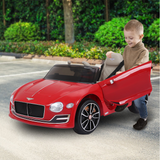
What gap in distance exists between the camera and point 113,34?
50.7ft

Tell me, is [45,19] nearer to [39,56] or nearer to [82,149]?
[39,56]

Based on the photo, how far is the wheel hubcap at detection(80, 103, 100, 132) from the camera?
4484 millimetres

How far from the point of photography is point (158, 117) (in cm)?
564

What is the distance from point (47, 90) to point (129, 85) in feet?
4.57

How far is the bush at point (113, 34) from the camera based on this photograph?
15234 millimetres

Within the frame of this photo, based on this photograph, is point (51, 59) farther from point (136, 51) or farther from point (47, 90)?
point (136, 51)

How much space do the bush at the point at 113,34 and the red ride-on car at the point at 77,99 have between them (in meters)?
10.7

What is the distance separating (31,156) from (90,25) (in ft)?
54.7

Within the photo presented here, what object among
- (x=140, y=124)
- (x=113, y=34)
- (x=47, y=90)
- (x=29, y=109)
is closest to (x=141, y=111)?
(x=140, y=124)

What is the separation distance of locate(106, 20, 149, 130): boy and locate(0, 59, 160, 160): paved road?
0.36m

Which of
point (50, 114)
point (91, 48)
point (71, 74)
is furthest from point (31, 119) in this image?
point (91, 48)

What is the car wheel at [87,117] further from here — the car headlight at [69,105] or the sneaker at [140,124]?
the sneaker at [140,124]

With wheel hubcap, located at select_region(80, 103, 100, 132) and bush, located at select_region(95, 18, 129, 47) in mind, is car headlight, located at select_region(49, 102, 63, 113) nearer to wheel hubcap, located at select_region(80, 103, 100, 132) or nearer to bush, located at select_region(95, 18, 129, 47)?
wheel hubcap, located at select_region(80, 103, 100, 132)

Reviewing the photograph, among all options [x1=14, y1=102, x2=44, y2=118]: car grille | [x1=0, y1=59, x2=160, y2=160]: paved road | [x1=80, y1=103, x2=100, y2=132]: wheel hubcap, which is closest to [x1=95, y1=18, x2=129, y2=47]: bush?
[x1=0, y1=59, x2=160, y2=160]: paved road
